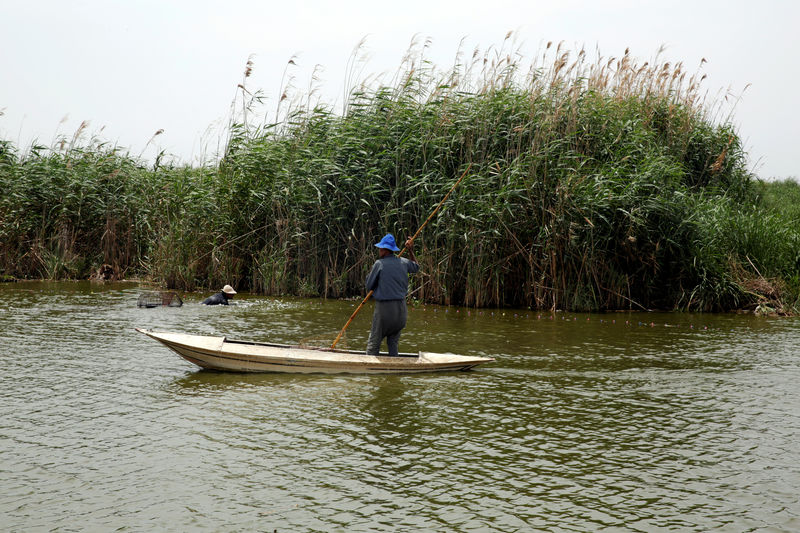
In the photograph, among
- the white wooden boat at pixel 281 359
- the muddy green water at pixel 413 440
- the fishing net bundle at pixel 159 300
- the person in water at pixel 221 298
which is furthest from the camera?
the fishing net bundle at pixel 159 300

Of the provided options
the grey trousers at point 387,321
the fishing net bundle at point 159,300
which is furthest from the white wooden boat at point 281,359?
the fishing net bundle at point 159,300

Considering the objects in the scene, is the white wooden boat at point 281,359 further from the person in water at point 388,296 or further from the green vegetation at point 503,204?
the green vegetation at point 503,204

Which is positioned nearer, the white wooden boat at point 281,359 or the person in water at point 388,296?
the white wooden boat at point 281,359

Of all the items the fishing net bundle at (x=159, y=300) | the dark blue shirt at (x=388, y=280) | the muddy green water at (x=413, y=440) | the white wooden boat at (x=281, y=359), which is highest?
the dark blue shirt at (x=388, y=280)

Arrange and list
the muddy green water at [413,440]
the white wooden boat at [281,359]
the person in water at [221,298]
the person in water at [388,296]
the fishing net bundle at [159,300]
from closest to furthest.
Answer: the muddy green water at [413,440] → the white wooden boat at [281,359] → the person in water at [388,296] → the person in water at [221,298] → the fishing net bundle at [159,300]

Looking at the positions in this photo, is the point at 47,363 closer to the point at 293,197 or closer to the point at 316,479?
the point at 316,479

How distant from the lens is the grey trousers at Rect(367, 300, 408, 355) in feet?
29.9

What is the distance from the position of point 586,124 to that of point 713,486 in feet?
36.1

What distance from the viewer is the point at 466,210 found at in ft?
47.7

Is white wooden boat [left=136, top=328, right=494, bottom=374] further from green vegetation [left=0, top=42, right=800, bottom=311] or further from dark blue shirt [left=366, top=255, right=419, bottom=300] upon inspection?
green vegetation [left=0, top=42, right=800, bottom=311]

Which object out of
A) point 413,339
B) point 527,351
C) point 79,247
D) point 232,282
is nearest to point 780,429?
point 527,351

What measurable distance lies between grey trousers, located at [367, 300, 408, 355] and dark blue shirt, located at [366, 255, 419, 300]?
90 millimetres

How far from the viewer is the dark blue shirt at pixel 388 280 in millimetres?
9086

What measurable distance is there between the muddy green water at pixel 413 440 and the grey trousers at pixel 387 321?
0.52 meters
